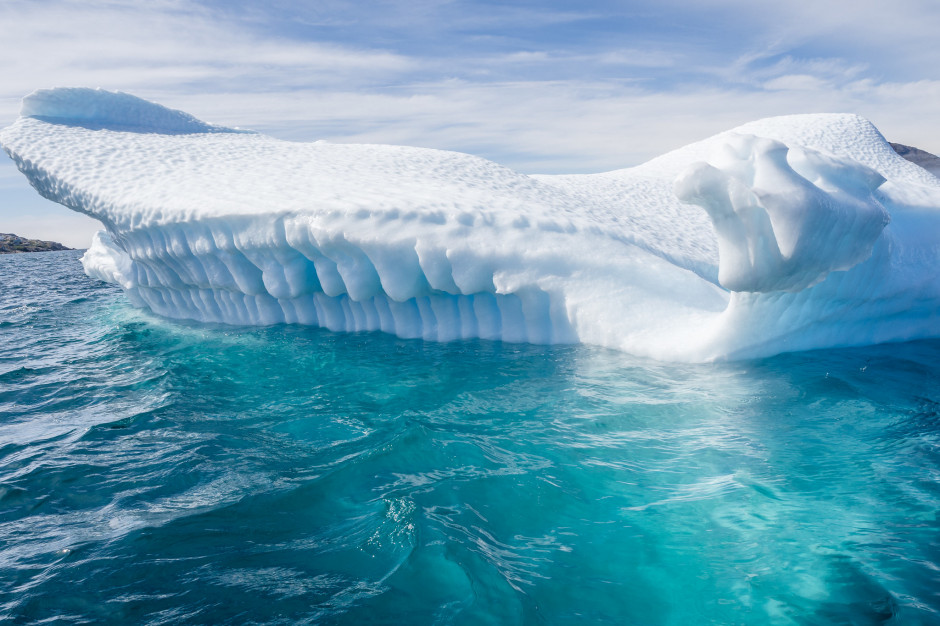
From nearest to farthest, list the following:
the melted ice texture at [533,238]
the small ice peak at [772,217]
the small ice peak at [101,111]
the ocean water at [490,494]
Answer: the ocean water at [490,494] → the small ice peak at [772,217] → the melted ice texture at [533,238] → the small ice peak at [101,111]

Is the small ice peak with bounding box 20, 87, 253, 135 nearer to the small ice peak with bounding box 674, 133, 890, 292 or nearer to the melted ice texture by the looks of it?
the melted ice texture

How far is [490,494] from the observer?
3139mm

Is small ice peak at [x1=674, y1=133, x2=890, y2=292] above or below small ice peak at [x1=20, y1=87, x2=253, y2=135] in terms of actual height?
below

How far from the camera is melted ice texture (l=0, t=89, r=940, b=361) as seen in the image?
4.09 metres

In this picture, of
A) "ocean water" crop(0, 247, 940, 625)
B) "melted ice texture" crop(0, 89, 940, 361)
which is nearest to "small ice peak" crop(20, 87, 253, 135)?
"melted ice texture" crop(0, 89, 940, 361)

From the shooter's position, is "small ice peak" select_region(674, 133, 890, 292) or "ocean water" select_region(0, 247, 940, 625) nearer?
"ocean water" select_region(0, 247, 940, 625)

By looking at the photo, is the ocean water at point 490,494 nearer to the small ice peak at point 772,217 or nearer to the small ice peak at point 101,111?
the small ice peak at point 772,217

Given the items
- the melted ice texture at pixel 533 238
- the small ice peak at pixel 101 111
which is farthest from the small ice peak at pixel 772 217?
the small ice peak at pixel 101 111

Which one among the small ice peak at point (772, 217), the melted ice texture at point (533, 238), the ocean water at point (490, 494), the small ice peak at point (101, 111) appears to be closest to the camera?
the ocean water at point (490, 494)

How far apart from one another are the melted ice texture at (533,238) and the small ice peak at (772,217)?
0.04ft

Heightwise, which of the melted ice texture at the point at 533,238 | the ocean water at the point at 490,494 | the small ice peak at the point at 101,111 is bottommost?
the ocean water at the point at 490,494

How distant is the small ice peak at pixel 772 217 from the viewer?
12.3 ft

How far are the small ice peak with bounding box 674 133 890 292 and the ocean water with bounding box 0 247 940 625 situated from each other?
842 mm

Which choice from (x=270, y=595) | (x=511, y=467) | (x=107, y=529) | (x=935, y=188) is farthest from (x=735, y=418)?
(x=935, y=188)
